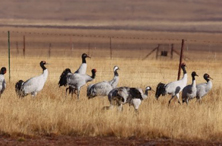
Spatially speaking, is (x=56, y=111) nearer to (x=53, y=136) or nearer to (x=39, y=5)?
(x=53, y=136)

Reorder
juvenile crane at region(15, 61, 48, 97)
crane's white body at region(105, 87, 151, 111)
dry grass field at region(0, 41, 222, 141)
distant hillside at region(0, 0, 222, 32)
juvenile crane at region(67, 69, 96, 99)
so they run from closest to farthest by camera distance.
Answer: dry grass field at region(0, 41, 222, 141), crane's white body at region(105, 87, 151, 111), juvenile crane at region(15, 61, 48, 97), juvenile crane at region(67, 69, 96, 99), distant hillside at region(0, 0, 222, 32)

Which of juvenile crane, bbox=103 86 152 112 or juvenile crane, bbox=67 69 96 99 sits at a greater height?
juvenile crane, bbox=67 69 96 99

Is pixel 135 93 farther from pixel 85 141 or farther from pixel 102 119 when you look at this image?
pixel 85 141

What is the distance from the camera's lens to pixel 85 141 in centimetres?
1094

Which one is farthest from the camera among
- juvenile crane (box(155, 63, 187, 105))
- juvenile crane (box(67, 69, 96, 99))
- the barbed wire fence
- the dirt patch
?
the barbed wire fence

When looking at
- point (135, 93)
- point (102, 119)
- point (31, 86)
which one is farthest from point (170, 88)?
point (102, 119)

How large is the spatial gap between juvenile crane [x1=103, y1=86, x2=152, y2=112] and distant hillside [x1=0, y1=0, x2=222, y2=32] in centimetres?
10397

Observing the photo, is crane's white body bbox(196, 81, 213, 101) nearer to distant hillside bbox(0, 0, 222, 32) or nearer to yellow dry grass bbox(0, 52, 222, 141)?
yellow dry grass bbox(0, 52, 222, 141)

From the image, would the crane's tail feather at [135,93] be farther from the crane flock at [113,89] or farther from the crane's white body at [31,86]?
the crane's white body at [31,86]

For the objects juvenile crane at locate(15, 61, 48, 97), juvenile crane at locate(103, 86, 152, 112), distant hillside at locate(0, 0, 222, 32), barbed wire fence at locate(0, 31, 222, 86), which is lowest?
juvenile crane at locate(103, 86, 152, 112)

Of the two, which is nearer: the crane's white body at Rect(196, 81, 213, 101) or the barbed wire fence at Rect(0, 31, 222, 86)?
the crane's white body at Rect(196, 81, 213, 101)

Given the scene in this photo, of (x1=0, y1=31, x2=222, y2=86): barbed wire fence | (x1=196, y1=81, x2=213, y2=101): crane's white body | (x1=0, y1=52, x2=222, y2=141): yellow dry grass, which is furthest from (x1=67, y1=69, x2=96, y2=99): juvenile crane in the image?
(x1=0, y1=31, x2=222, y2=86): barbed wire fence

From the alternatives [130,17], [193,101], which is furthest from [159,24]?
[193,101]

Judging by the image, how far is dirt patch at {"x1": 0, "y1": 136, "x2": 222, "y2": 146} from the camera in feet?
35.0
